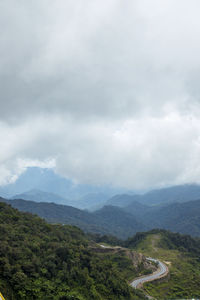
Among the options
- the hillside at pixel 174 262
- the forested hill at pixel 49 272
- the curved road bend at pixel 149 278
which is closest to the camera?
the forested hill at pixel 49 272

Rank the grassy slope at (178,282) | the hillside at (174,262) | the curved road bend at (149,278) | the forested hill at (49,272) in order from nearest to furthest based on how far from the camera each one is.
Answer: the forested hill at (49,272) → the grassy slope at (178,282) → the hillside at (174,262) → the curved road bend at (149,278)

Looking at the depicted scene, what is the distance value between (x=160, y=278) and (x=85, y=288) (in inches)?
1450

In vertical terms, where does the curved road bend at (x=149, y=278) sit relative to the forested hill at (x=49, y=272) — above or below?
below

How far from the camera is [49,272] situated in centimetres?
4234

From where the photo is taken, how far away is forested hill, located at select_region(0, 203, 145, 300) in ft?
116

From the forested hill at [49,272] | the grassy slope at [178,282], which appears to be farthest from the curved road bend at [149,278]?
the forested hill at [49,272]

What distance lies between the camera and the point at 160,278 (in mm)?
70688

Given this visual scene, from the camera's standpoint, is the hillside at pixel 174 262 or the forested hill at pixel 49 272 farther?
the hillside at pixel 174 262

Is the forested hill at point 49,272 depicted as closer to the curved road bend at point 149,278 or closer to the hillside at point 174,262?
the curved road bend at point 149,278

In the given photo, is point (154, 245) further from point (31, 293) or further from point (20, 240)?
point (31, 293)

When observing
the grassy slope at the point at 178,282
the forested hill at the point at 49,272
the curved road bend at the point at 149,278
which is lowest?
the grassy slope at the point at 178,282

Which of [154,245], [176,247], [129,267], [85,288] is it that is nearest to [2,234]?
[85,288]

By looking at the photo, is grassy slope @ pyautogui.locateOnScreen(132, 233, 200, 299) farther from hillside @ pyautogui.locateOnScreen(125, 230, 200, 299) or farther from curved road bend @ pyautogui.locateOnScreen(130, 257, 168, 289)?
curved road bend @ pyautogui.locateOnScreen(130, 257, 168, 289)

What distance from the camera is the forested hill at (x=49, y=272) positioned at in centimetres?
3528
